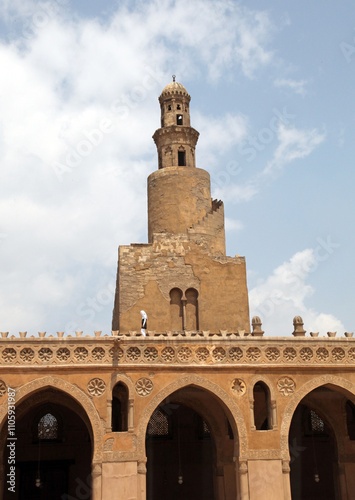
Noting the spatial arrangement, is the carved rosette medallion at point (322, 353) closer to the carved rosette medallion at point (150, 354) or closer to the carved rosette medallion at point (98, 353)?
the carved rosette medallion at point (150, 354)

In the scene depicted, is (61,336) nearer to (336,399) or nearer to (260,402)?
(260,402)

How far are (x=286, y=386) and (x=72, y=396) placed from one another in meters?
6.15

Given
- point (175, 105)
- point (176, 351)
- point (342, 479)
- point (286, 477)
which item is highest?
point (175, 105)

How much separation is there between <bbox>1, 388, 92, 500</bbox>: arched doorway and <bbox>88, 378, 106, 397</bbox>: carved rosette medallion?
464 cm

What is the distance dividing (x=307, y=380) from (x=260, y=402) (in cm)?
189

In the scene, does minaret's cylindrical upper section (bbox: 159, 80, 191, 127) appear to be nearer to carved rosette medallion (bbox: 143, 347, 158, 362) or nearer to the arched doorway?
carved rosette medallion (bbox: 143, 347, 158, 362)

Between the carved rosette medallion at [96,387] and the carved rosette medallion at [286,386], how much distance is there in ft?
16.7

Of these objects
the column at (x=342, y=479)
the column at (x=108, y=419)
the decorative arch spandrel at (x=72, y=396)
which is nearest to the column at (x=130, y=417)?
the column at (x=108, y=419)

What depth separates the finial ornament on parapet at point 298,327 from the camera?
19703 millimetres

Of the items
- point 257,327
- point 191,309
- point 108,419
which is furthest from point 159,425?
point 108,419

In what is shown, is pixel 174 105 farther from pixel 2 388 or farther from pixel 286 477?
pixel 286 477

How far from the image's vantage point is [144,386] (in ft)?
53.5

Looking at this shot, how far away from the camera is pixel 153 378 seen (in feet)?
53.8

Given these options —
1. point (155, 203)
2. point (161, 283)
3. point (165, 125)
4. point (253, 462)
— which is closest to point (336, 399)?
point (253, 462)
